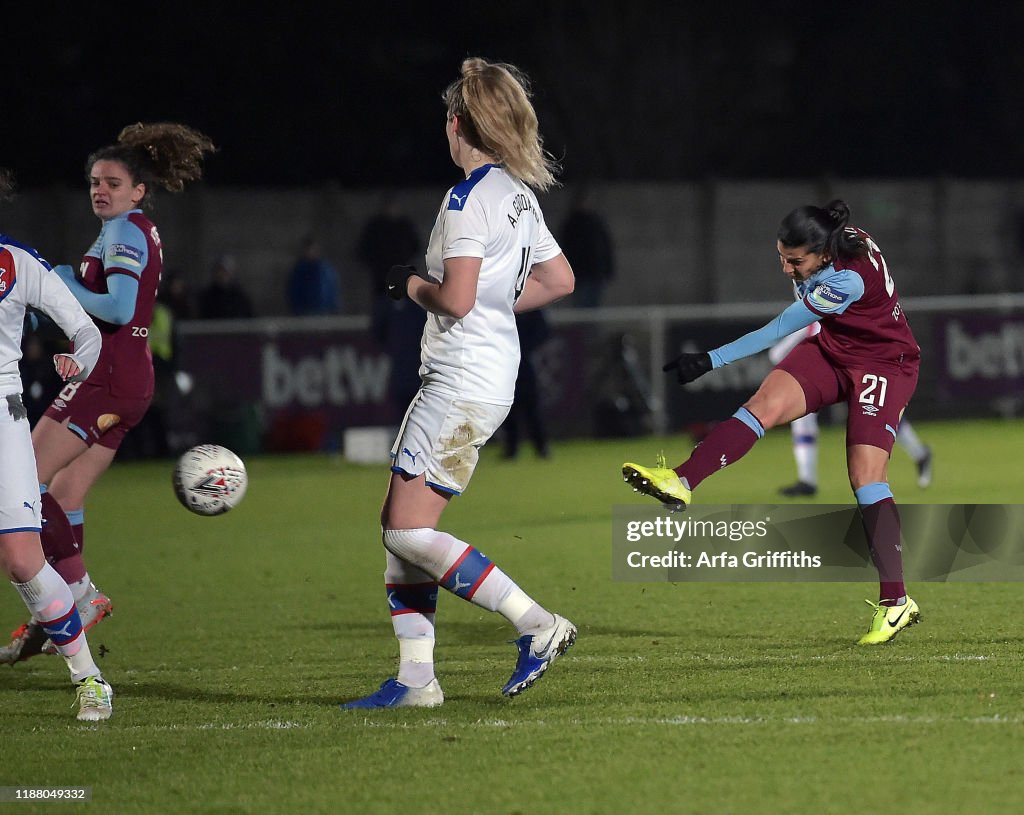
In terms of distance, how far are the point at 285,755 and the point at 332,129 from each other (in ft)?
82.0

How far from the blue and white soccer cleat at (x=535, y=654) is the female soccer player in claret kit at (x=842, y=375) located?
126 centimetres

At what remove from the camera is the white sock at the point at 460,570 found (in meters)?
5.97

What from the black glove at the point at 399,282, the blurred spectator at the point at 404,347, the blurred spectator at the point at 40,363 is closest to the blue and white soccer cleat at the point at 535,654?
the black glove at the point at 399,282

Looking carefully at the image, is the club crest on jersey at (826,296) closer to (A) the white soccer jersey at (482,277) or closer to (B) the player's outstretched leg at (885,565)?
(B) the player's outstretched leg at (885,565)

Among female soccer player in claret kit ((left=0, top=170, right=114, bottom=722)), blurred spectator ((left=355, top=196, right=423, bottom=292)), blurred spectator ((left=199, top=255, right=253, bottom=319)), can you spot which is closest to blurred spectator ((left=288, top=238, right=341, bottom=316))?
blurred spectator ((left=355, top=196, right=423, bottom=292))

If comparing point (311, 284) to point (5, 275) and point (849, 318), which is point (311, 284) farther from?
point (5, 275)

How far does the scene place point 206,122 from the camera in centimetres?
2816

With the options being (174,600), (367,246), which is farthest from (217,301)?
(174,600)

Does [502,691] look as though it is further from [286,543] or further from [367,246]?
[367,246]

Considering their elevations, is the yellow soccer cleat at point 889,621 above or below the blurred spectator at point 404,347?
below

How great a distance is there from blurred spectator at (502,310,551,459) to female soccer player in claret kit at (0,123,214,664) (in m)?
8.96

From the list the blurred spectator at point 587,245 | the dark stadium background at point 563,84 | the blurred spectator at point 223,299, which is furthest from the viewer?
the dark stadium background at point 563,84

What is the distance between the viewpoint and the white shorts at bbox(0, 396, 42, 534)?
6090 mm

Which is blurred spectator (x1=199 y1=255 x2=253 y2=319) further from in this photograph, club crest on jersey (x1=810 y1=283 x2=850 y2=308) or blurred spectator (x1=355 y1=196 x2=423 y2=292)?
club crest on jersey (x1=810 y1=283 x2=850 y2=308)
